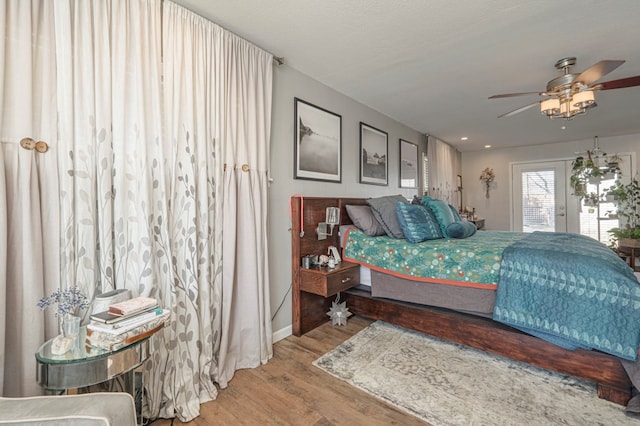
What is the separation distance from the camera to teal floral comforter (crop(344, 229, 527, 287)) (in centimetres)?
215

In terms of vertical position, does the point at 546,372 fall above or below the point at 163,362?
below

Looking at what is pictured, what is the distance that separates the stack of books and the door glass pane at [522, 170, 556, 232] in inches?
279

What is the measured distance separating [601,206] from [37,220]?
7.92 meters

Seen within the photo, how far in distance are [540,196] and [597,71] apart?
4.80 meters

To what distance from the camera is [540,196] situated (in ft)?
19.9

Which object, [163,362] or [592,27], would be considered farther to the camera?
[592,27]

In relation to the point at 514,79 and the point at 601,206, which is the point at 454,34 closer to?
the point at 514,79

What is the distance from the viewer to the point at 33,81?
1301 millimetres

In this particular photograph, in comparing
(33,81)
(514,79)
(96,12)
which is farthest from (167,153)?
(514,79)

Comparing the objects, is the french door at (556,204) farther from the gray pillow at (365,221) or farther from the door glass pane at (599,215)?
the gray pillow at (365,221)

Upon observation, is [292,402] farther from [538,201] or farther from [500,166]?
[500,166]

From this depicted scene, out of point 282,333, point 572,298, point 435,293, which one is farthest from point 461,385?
point 282,333

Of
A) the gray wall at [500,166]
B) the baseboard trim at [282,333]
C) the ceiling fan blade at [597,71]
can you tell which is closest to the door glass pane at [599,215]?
the gray wall at [500,166]

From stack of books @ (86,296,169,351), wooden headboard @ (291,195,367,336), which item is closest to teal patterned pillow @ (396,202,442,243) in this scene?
wooden headboard @ (291,195,367,336)
